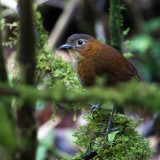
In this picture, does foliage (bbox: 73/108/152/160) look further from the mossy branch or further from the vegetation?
the mossy branch

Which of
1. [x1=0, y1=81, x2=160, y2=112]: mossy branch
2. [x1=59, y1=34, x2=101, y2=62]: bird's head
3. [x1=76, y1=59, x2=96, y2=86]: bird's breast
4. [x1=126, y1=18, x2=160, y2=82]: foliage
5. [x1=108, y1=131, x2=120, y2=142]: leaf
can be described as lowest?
[x1=126, y1=18, x2=160, y2=82]: foliage

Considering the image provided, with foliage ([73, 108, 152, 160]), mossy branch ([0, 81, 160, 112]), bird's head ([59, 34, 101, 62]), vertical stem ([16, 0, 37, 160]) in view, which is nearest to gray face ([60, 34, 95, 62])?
bird's head ([59, 34, 101, 62])

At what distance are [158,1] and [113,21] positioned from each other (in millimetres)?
4421

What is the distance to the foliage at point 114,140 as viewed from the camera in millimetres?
1674

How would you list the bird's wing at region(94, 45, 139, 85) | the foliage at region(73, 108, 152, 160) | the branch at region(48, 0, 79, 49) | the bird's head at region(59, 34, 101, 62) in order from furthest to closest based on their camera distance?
the branch at region(48, 0, 79, 49)
the bird's head at region(59, 34, 101, 62)
the bird's wing at region(94, 45, 139, 85)
the foliage at region(73, 108, 152, 160)

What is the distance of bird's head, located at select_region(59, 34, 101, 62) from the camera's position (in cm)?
238

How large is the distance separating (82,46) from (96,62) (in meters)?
0.31

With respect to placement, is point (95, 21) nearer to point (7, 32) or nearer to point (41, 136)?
point (7, 32)

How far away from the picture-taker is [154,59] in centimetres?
604

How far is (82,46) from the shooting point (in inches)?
96.7

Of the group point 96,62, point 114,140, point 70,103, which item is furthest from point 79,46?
point 70,103

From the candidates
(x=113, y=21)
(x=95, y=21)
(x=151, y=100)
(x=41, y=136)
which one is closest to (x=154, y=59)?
(x=95, y=21)

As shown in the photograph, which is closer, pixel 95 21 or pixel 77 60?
pixel 77 60

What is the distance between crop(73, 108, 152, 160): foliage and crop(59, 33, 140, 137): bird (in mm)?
135
